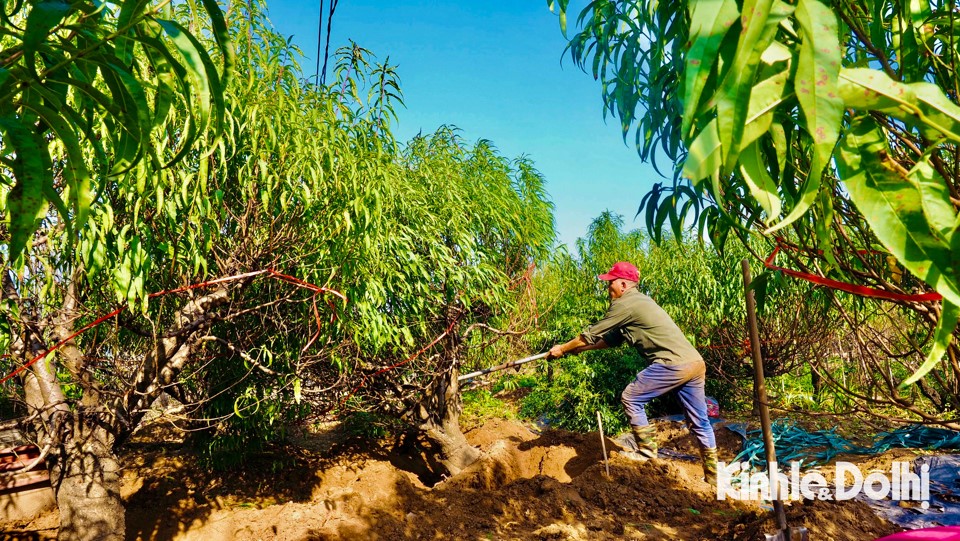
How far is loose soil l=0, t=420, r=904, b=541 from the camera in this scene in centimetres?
360

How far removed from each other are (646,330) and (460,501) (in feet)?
6.87

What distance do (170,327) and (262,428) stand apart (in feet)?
6.09

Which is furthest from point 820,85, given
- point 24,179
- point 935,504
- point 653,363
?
point 653,363

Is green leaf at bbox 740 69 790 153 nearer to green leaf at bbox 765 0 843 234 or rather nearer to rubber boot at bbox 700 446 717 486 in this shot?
green leaf at bbox 765 0 843 234

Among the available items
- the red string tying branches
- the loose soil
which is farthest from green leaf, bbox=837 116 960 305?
the red string tying branches

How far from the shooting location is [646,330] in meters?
4.90

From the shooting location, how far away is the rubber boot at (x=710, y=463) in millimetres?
4668

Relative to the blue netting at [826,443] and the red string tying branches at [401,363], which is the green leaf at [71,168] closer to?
the red string tying branches at [401,363]

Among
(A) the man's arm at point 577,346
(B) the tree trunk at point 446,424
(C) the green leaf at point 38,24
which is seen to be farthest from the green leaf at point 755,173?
(B) the tree trunk at point 446,424

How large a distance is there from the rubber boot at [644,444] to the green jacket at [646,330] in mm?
601

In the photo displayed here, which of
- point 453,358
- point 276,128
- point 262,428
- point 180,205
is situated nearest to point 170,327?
point 180,205

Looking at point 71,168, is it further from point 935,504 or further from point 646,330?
point 935,504

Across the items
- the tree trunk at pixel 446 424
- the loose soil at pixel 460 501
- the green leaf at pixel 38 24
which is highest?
the green leaf at pixel 38 24

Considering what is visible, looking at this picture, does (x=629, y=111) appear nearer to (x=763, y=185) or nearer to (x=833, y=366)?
(x=763, y=185)
